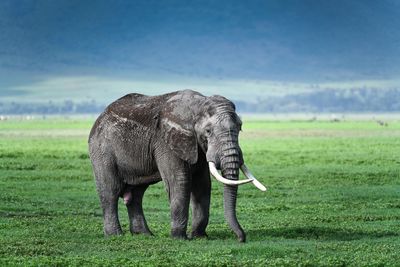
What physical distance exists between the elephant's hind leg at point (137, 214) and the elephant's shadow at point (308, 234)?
1018 millimetres

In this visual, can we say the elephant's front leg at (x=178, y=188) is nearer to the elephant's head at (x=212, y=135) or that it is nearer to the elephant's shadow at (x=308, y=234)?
the elephant's head at (x=212, y=135)

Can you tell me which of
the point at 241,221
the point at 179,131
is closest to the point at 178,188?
the point at 179,131

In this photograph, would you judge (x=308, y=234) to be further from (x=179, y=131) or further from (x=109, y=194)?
(x=109, y=194)

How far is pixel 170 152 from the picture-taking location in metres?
16.6

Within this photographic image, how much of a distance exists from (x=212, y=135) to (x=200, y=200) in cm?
134

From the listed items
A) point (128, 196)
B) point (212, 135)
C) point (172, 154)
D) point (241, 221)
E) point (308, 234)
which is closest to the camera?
point (212, 135)

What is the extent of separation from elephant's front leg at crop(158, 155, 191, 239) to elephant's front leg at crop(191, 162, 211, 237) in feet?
1.00

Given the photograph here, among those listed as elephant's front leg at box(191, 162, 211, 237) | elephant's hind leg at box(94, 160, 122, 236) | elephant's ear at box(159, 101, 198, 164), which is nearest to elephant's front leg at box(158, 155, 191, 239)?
elephant's ear at box(159, 101, 198, 164)

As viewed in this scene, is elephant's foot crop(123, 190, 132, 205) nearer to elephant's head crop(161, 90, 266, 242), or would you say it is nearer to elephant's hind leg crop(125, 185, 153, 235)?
elephant's hind leg crop(125, 185, 153, 235)

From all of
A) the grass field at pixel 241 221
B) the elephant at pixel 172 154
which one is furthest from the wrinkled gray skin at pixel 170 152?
the grass field at pixel 241 221

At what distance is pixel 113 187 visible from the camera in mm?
17594

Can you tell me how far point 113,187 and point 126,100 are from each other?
1.37m

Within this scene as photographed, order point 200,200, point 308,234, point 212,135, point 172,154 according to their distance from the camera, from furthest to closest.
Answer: point 308,234
point 200,200
point 172,154
point 212,135

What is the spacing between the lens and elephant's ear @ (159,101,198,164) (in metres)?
16.4
